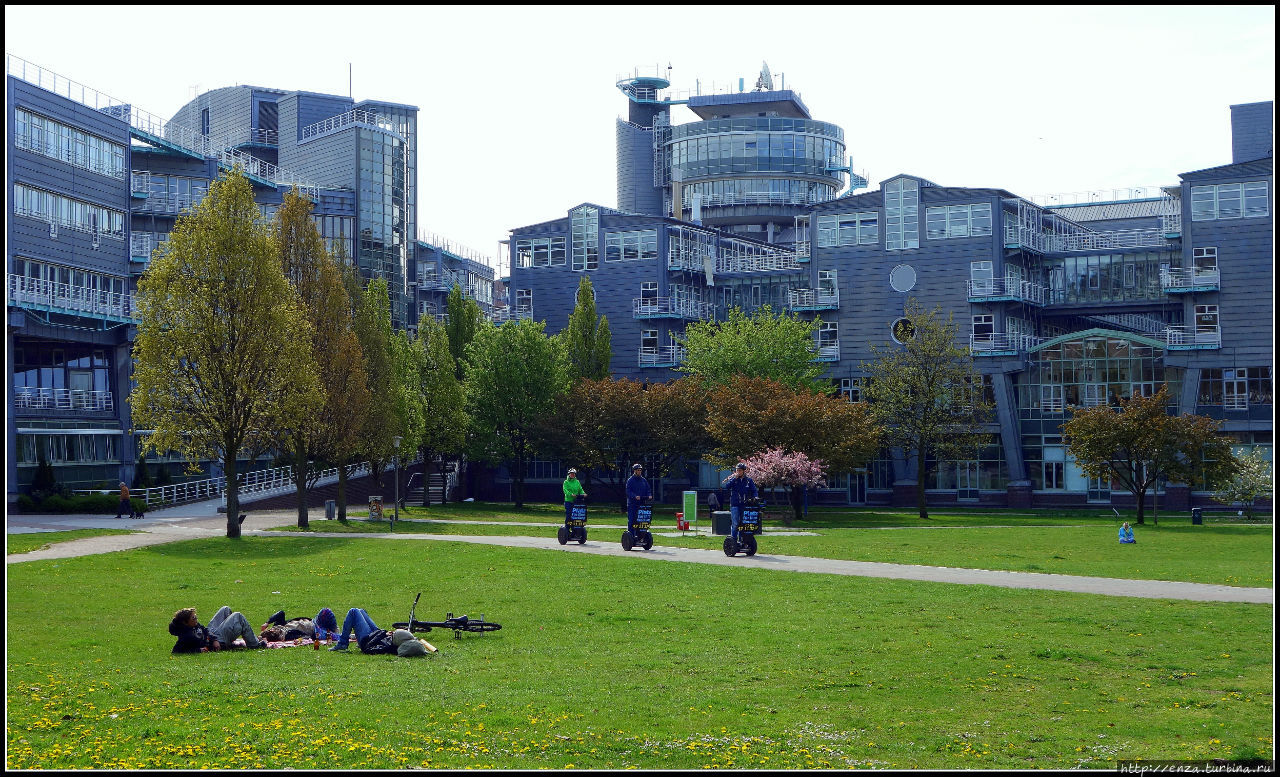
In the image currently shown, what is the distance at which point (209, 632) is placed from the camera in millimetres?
17016

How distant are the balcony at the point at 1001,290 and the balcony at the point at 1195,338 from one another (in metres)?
8.56

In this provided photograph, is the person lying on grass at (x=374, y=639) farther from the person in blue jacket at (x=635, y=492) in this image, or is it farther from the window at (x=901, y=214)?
the window at (x=901, y=214)

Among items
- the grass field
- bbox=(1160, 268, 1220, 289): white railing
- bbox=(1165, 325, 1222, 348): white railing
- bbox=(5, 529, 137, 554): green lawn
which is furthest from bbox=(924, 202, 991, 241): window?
bbox=(5, 529, 137, 554): green lawn

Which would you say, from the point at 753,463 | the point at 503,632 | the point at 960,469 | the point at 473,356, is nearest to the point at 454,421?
the point at 473,356

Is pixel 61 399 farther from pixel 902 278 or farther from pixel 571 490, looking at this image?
pixel 902 278

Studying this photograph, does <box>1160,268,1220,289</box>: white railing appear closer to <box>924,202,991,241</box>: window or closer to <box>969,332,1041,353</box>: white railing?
<box>969,332,1041,353</box>: white railing

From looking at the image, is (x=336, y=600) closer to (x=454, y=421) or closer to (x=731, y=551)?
(x=731, y=551)

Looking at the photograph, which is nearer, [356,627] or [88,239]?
[356,627]

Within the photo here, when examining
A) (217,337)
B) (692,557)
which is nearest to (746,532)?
(692,557)

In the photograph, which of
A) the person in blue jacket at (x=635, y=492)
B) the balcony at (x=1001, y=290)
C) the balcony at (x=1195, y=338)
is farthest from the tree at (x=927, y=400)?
the person in blue jacket at (x=635, y=492)

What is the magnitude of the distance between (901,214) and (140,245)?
148ft

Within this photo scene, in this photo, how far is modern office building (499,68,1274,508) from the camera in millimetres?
66750

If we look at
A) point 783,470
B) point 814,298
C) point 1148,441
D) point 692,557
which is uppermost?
point 814,298

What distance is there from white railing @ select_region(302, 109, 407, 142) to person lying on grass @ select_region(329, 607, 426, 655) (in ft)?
226
